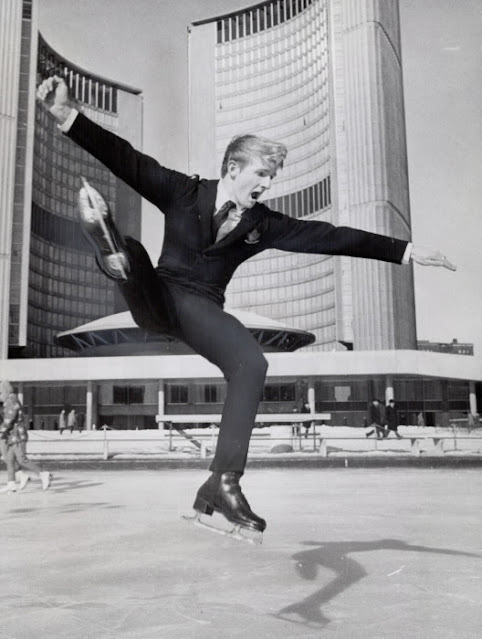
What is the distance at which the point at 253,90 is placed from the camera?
82.2 feet

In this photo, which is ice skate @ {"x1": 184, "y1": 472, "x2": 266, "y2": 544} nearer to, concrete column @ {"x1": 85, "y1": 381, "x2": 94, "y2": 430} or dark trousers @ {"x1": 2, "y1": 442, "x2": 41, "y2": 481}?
dark trousers @ {"x1": 2, "y1": 442, "x2": 41, "y2": 481}

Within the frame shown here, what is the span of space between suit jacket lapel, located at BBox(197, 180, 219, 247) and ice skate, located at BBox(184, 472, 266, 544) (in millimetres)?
1338

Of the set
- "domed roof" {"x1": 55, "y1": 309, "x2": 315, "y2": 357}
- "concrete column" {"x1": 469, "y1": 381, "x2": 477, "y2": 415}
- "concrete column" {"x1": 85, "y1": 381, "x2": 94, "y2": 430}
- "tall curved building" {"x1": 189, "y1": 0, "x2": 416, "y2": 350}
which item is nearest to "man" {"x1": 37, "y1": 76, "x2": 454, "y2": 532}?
"tall curved building" {"x1": 189, "y1": 0, "x2": 416, "y2": 350}

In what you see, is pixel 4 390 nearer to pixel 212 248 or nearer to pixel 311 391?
pixel 212 248

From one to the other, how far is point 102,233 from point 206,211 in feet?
2.81

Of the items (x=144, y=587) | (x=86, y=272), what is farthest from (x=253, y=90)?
(x=86, y=272)

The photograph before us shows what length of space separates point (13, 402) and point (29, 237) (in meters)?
67.5

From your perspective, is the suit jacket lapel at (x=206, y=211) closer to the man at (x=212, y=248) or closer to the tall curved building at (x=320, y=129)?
the man at (x=212, y=248)

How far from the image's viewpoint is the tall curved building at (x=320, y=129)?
1543 centimetres

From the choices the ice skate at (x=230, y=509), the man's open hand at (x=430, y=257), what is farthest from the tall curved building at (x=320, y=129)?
the ice skate at (x=230, y=509)

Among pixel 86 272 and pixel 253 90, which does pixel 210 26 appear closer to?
pixel 253 90

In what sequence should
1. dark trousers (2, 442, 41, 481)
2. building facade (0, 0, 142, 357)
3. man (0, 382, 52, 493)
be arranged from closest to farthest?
man (0, 382, 52, 493) < dark trousers (2, 442, 41, 481) < building facade (0, 0, 142, 357)

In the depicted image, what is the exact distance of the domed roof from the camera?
51.3 metres

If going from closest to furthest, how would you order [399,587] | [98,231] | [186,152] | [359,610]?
A: [98,231] < [359,610] < [399,587] < [186,152]
